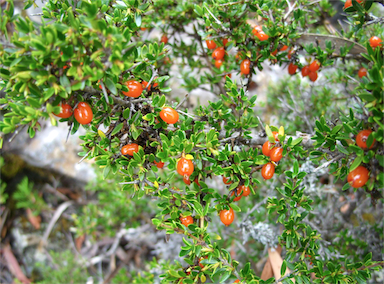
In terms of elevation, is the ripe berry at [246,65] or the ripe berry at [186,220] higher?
the ripe berry at [246,65]

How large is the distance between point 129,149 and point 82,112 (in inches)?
11.6

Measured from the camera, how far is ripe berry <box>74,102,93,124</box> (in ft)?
3.69

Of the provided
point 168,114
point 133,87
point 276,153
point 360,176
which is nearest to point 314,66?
point 276,153

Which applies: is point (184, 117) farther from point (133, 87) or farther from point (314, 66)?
point (314, 66)

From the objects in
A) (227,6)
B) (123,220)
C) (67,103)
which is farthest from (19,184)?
(227,6)

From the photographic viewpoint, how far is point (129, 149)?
1.30 meters

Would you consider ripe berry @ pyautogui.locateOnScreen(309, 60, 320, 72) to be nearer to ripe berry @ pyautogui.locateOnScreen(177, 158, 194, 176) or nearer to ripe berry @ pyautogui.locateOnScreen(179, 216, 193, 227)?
ripe berry @ pyautogui.locateOnScreen(177, 158, 194, 176)

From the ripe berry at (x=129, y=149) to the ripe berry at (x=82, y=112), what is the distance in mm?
242

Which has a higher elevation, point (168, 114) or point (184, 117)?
point (168, 114)

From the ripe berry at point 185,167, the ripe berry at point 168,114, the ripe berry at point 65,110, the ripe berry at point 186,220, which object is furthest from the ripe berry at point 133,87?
the ripe berry at point 186,220

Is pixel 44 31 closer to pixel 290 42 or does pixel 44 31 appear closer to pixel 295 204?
pixel 295 204

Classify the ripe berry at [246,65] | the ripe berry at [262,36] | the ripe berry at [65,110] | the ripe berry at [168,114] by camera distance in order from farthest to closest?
the ripe berry at [246,65] < the ripe berry at [262,36] < the ripe berry at [168,114] < the ripe berry at [65,110]

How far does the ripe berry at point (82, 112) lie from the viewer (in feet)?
3.69

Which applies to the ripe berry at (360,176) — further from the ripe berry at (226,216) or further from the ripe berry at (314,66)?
the ripe berry at (314,66)
